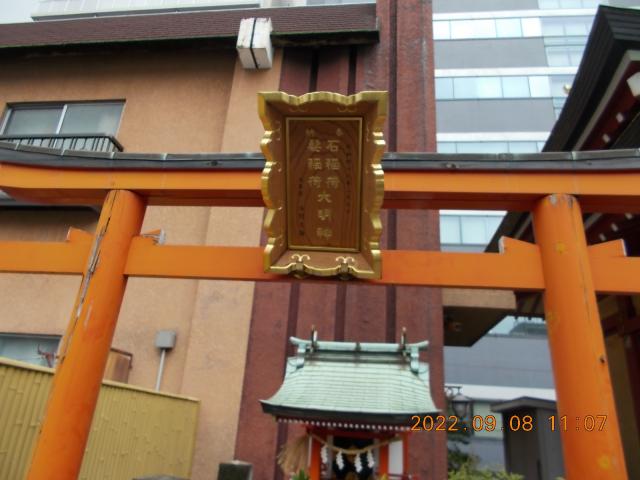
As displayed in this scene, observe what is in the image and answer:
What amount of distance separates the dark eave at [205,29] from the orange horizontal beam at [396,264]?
21.1 feet

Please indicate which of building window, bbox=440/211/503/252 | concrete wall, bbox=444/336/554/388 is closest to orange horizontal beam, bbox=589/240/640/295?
concrete wall, bbox=444/336/554/388

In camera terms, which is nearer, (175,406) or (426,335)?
(175,406)

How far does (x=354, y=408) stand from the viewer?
418cm

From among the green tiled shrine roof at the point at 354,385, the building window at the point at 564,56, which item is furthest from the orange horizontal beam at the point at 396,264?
the building window at the point at 564,56

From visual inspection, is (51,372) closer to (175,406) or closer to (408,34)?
(175,406)

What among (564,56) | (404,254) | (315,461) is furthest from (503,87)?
(315,461)

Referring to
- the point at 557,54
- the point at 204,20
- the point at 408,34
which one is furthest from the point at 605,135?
the point at 557,54

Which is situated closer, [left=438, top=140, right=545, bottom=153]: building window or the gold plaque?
the gold plaque

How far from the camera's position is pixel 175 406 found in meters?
5.90

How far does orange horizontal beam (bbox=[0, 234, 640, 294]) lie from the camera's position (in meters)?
3.57

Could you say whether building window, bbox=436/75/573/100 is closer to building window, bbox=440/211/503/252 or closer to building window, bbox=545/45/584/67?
building window, bbox=545/45/584/67

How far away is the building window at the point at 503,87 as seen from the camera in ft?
78.6

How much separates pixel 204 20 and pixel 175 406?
312 inches

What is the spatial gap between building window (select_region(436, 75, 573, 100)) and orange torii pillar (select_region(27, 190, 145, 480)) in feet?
77.3
